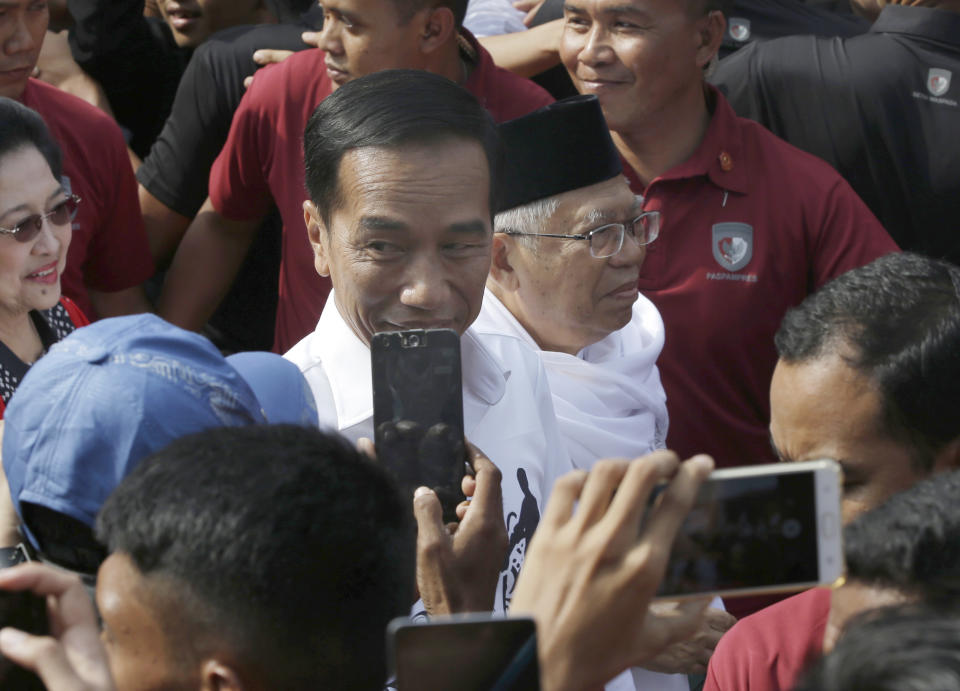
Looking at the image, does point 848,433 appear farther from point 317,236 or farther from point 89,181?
point 89,181

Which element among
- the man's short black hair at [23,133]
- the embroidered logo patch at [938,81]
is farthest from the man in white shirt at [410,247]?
the embroidered logo patch at [938,81]

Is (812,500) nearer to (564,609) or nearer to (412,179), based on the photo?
(564,609)

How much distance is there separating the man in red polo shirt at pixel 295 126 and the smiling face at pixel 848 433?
1627 mm

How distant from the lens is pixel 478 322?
2.82 meters

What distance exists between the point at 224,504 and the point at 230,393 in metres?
0.34

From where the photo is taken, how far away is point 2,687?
132 cm

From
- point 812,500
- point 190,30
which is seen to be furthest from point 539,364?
point 190,30

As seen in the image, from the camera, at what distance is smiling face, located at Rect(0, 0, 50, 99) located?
10.9ft

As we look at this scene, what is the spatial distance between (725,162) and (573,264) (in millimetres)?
821

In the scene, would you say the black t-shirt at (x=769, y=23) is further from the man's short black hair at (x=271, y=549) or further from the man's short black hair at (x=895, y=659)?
the man's short black hair at (x=895, y=659)

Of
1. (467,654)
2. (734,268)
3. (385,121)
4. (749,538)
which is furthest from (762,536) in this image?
(734,268)

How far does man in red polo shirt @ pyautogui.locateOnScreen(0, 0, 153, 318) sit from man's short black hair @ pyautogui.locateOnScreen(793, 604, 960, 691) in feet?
8.74

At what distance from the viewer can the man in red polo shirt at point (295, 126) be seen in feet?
11.2

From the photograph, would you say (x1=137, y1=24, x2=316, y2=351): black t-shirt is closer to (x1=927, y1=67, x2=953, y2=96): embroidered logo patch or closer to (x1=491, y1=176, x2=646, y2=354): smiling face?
(x1=491, y1=176, x2=646, y2=354): smiling face
